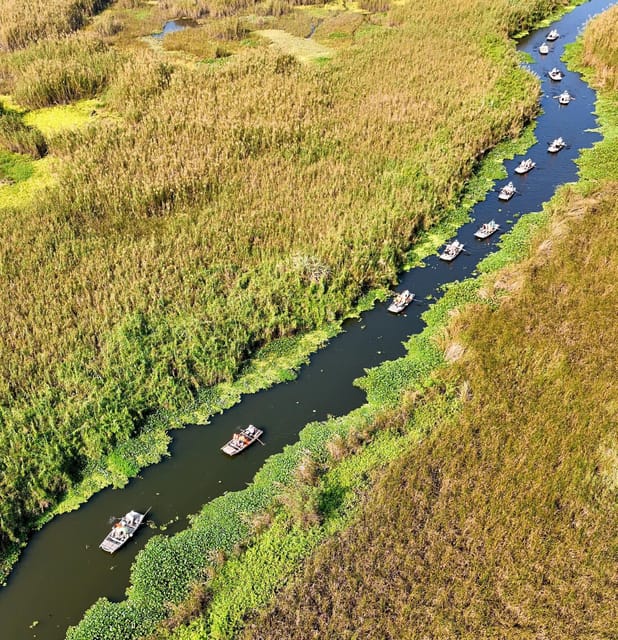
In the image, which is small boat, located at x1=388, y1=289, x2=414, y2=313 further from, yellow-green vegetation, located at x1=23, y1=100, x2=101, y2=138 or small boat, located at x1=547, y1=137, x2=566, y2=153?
yellow-green vegetation, located at x1=23, y1=100, x2=101, y2=138

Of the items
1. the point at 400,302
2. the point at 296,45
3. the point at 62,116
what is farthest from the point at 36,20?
the point at 400,302

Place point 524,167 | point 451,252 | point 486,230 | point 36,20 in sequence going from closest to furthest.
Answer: point 451,252 → point 486,230 → point 524,167 → point 36,20

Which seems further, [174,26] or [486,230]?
[174,26]

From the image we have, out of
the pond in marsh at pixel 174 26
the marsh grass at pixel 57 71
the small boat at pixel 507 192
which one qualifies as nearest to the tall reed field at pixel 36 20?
the marsh grass at pixel 57 71

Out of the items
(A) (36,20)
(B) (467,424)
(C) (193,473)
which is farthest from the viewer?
(A) (36,20)

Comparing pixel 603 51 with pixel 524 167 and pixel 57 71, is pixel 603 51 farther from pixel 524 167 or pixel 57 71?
pixel 57 71

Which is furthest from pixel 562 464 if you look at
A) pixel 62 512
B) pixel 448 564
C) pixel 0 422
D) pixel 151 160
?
pixel 151 160
